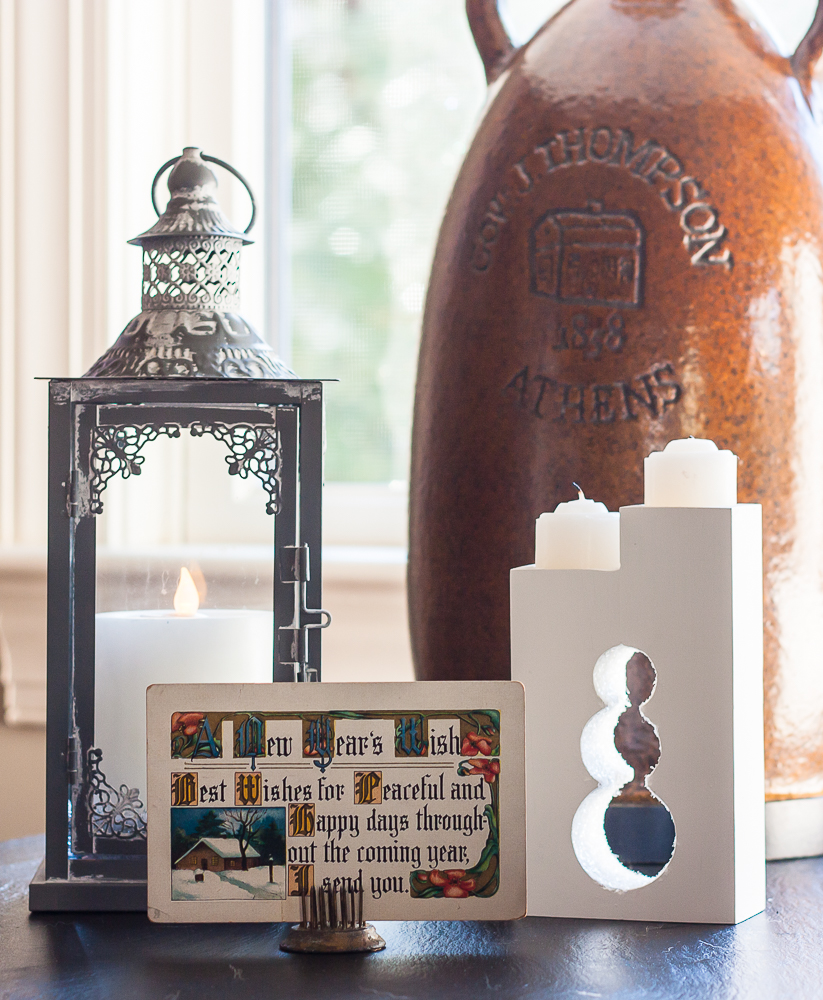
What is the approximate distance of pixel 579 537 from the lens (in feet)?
1.94

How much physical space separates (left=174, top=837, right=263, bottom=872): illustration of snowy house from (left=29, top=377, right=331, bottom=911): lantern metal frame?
0.26 ft

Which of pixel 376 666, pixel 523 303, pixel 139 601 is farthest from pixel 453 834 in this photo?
pixel 376 666

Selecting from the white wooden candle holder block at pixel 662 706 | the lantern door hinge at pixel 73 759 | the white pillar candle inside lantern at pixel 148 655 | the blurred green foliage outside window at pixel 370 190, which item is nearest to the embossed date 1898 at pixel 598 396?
the white wooden candle holder block at pixel 662 706

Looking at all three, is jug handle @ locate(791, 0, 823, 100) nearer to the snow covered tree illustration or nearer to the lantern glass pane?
the lantern glass pane

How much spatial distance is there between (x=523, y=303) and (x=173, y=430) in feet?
0.77

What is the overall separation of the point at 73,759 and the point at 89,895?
0.07 metres

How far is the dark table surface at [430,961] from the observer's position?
490mm

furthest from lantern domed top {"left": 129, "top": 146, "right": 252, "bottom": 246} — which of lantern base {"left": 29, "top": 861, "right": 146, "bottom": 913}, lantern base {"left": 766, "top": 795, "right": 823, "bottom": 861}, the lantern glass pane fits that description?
lantern base {"left": 766, "top": 795, "right": 823, "bottom": 861}

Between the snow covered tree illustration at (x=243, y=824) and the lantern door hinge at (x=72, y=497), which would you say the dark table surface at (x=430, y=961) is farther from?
the lantern door hinge at (x=72, y=497)

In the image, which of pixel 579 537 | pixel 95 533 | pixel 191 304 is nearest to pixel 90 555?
pixel 95 533

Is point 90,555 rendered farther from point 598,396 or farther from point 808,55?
point 808,55

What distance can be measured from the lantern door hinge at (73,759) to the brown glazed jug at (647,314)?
24 cm

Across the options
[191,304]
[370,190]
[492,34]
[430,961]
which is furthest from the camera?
[370,190]

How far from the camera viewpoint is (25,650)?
3.82 feet
